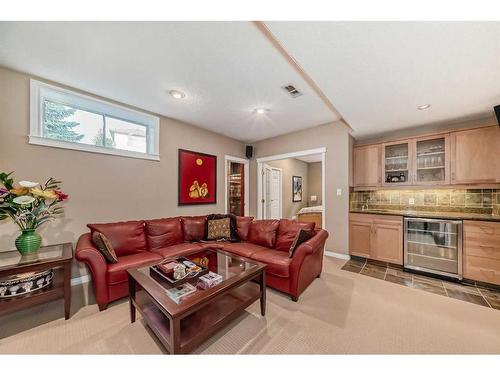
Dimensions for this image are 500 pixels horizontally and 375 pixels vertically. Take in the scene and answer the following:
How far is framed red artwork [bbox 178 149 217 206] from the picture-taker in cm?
367

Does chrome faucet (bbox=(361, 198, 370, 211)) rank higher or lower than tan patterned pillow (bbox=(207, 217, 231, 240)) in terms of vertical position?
higher

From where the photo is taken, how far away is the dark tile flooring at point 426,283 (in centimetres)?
219

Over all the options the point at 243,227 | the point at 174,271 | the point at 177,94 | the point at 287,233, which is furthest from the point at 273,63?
the point at 243,227

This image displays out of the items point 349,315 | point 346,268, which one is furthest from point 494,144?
point 349,315

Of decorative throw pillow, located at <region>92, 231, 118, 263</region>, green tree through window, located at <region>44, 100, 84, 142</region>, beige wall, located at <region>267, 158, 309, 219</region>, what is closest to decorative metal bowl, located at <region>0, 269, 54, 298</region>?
decorative throw pillow, located at <region>92, 231, 118, 263</region>

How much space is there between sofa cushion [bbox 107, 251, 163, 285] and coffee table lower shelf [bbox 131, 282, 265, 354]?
0.94ft

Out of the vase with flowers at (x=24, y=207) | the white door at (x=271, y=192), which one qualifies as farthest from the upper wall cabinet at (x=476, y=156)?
the vase with flowers at (x=24, y=207)

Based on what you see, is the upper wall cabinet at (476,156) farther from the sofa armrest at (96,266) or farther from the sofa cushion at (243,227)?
the sofa armrest at (96,266)

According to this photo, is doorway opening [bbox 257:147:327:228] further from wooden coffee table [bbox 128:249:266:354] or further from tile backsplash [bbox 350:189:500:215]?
wooden coffee table [bbox 128:249:266:354]

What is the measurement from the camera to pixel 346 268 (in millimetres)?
3064

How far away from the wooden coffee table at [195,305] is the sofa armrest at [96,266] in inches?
14.8

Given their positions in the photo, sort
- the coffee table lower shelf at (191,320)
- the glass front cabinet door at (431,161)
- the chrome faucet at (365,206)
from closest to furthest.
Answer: the coffee table lower shelf at (191,320)
the glass front cabinet door at (431,161)
the chrome faucet at (365,206)

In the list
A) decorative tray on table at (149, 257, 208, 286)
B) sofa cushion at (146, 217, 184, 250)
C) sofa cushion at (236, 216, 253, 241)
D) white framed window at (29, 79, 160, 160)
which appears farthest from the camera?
sofa cushion at (236, 216, 253, 241)
